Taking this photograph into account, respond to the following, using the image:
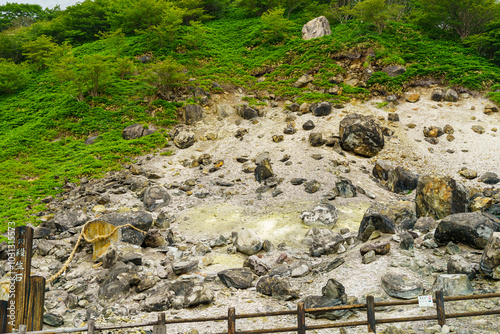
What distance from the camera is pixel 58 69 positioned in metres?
23.7

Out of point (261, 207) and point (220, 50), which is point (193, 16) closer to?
point (220, 50)

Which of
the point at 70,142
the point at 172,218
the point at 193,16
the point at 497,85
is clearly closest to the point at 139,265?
the point at 172,218

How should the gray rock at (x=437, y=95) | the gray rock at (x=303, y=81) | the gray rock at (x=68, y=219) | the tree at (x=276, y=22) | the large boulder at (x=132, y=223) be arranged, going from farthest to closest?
the tree at (x=276, y=22), the gray rock at (x=303, y=81), the gray rock at (x=437, y=95), the gray rock at (x=68, y=219), the large boulder at (x=132, y=223)

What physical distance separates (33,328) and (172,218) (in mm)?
8672

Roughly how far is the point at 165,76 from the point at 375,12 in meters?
19.0

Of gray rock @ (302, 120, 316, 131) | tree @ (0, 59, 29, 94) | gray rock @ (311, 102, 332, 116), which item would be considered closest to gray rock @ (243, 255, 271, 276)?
gray rock @ (302, 120, 316, 131)

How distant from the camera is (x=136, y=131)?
2186 centimetres

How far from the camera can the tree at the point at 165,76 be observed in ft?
78.8

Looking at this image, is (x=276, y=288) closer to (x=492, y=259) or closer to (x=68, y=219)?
(x=492, y=259)

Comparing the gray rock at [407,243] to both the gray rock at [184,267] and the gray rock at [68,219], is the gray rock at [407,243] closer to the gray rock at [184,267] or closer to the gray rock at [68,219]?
the gray rock at [184,267]

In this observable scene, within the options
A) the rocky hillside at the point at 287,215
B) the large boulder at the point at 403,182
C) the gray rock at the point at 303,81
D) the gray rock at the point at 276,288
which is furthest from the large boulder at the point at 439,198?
the gray rock at the point at 303,81

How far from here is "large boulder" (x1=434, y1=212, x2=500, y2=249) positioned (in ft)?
26.1

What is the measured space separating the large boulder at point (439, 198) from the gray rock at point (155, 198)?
10.7 metres

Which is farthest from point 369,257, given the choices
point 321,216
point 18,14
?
point 18,14
